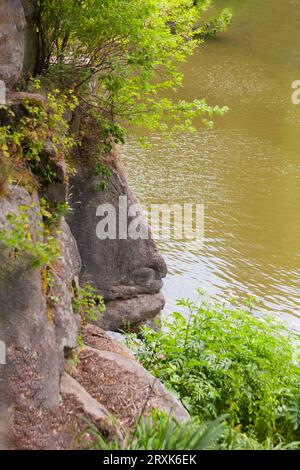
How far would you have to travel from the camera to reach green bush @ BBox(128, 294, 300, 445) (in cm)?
624

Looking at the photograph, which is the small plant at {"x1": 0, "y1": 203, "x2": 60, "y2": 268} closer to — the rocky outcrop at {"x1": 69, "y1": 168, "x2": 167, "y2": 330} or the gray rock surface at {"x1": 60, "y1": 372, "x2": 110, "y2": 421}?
the gray rock surface at {"x1": 60, "y1": 372, "x2": 110, "y2": 421}

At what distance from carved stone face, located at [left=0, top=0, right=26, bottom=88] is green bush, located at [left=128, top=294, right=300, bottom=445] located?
3386 millimetres

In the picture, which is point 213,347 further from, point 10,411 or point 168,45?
point 168,45

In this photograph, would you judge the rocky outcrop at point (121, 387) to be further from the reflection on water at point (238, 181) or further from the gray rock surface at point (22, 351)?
the reflection on water at point (238, 181)

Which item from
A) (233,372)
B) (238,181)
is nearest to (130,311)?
(233,372)

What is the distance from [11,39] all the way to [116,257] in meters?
3.48

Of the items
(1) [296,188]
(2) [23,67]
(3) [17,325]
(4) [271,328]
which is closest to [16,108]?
(2) [23,67]

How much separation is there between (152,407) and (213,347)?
1.56 m

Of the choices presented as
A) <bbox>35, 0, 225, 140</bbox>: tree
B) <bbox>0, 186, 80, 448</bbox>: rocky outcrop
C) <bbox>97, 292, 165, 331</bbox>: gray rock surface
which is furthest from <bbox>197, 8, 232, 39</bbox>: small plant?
<bbox>0, 186, 80, 448</bbox>: rocky outcrop

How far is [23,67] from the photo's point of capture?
7.26 m

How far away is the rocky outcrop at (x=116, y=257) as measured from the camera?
8.29m
